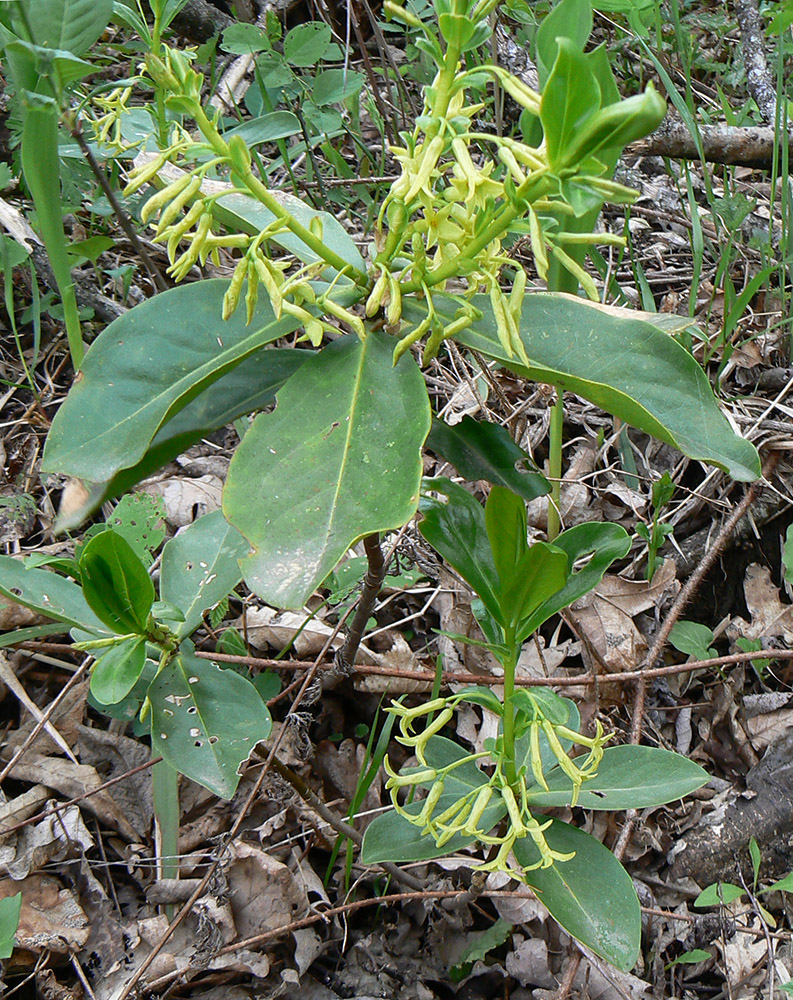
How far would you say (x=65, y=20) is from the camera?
1354mm

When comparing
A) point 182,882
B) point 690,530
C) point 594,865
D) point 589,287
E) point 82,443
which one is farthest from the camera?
point 690,530

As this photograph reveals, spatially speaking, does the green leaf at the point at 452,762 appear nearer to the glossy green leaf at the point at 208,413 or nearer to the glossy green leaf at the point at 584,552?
the glossy green leaf at the point at 584,552

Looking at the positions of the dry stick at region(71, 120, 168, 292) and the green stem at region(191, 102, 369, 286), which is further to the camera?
the dry stick at region(71, 120, 168, 292)

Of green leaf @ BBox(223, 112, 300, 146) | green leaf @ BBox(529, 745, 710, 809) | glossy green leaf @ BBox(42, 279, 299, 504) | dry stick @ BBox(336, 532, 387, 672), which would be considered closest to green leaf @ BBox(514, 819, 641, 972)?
green leaf @ BBox(529, 745, 710, 809)

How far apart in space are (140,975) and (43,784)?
507mm

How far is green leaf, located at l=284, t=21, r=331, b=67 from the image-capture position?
2398 mm

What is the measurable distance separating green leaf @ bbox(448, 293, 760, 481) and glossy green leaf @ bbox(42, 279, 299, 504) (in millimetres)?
295

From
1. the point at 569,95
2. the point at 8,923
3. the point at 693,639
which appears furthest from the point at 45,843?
the point at 569,95

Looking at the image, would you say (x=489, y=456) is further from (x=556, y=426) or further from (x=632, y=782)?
(x=556, y=426)

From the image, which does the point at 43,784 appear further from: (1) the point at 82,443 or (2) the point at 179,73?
(2) the point at 179,73

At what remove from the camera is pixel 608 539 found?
4.01ft

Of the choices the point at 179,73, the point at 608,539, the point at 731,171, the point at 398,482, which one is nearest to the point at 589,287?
the point at 398,482

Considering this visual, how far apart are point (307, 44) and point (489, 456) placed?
181 cm

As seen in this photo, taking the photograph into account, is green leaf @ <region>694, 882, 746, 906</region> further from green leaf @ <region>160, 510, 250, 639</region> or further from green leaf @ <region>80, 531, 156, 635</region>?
green leaf @ <region>80, 531, 156, 635</region>
